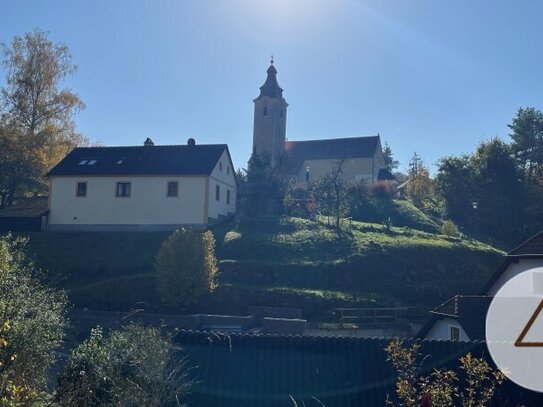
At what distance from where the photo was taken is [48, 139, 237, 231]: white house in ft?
118

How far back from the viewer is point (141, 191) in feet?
120

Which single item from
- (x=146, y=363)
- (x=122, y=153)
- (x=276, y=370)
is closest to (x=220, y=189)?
(x=122, y=153)

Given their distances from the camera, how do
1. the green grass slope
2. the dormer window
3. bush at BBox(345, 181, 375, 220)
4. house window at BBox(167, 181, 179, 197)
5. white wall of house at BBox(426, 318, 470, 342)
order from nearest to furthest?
white wall of house at BBox(426, 318, 470, 342) → the green grass slope → house window at BBox(167, 181, 179, 197) → the dormer window → bush at BBox(345, 181, 375, 220)

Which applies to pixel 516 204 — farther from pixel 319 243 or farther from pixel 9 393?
pixel 9 393

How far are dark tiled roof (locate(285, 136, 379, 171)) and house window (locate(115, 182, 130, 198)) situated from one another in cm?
2656

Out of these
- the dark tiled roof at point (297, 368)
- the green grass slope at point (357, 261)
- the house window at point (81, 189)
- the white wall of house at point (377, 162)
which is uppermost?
the white wall of house at point (377, 162)

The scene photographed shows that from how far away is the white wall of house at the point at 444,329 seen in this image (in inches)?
714

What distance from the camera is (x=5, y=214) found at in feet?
128

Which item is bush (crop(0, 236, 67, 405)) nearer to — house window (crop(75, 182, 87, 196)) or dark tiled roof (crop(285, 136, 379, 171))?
house window (crop(75, 182, 87, 196))

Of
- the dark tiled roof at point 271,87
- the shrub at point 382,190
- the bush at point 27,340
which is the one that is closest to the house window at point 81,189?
the shrub at point 382,190

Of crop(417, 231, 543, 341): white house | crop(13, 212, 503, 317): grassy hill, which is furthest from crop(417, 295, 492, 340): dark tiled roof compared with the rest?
crop(13, 212, 503, 317): grassy hill

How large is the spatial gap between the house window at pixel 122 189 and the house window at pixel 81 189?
229 centimetres

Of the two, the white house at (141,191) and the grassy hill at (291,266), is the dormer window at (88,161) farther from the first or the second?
the grassy hill at (291,266)

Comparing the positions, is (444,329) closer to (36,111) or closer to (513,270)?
(513,270)
